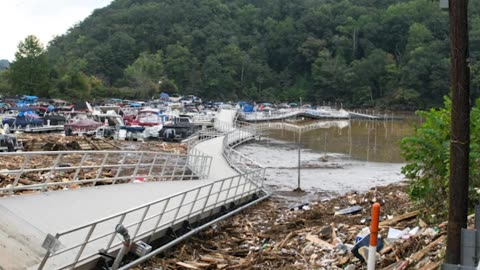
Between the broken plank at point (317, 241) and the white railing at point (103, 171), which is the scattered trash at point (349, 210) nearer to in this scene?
the broken plank at point (317, 241)

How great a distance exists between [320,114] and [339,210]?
3340 inches

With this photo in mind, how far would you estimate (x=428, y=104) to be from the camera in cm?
11919

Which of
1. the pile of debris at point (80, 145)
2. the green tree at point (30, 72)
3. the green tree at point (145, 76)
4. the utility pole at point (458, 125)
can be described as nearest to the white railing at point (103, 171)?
the pile of debris at point (80, 145)

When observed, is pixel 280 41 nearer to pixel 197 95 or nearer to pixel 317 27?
pixel 317 27

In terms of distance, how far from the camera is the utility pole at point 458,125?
6.47 meters

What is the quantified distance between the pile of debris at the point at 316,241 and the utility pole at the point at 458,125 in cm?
78

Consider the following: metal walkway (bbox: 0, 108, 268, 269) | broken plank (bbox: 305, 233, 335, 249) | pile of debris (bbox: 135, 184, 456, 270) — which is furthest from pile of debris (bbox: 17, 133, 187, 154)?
broken plank (bbox: 305, 233, 335, 249)

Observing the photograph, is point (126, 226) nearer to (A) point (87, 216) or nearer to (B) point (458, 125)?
(A) point (87, 216)

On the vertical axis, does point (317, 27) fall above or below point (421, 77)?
above

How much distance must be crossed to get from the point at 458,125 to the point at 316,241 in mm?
5030

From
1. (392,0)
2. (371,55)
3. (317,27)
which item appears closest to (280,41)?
(317,27)

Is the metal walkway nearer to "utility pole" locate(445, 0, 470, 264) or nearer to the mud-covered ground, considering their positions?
"utility pole" locate(445, 0, 470, 264)

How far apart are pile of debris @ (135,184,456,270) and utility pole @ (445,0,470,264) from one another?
2.56ft

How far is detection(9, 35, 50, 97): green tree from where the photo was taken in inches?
3620
